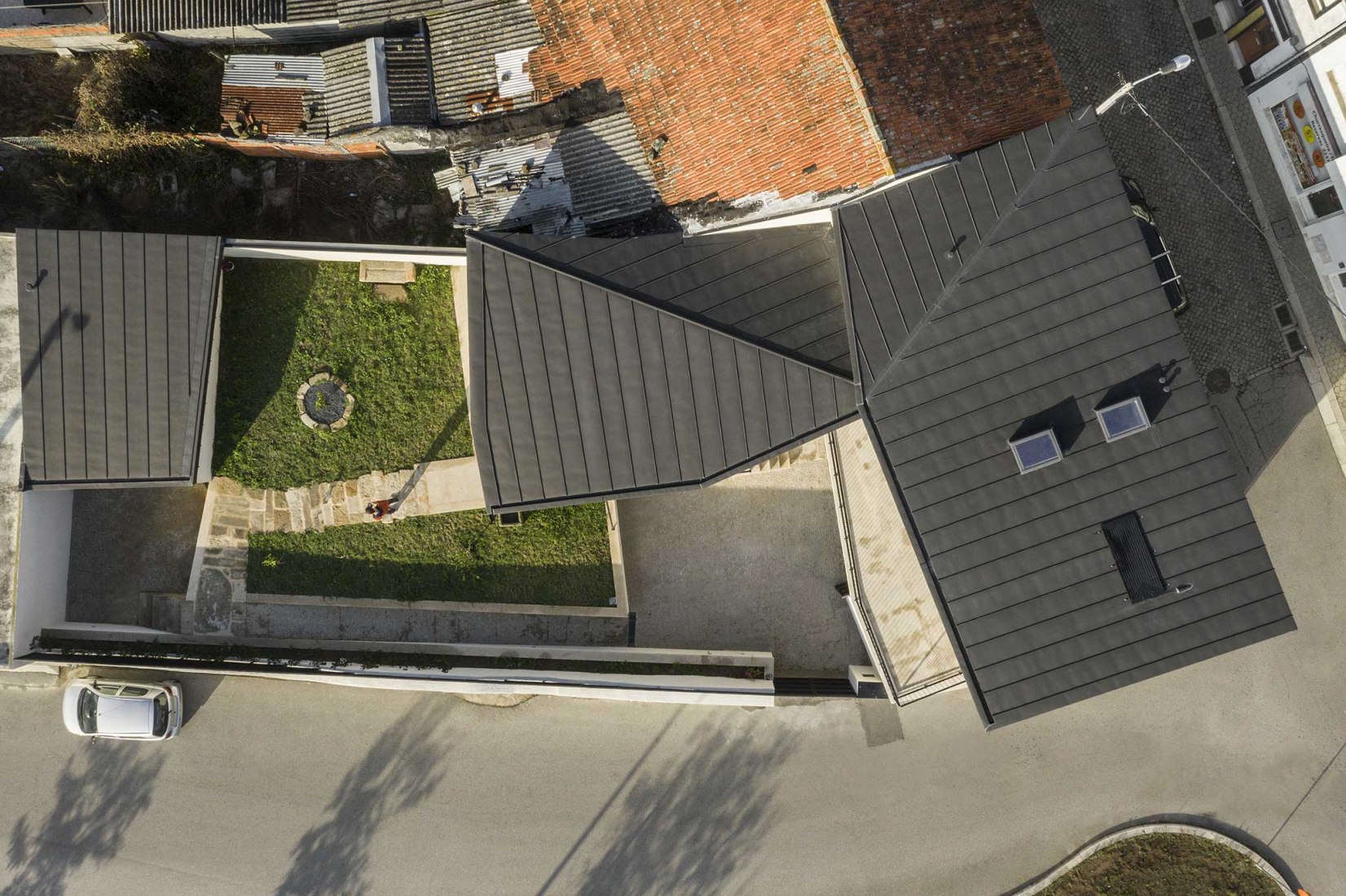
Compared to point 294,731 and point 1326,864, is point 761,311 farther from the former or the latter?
point 1326,864

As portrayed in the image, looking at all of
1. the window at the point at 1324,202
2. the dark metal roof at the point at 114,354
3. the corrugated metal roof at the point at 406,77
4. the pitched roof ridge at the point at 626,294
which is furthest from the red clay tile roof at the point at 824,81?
the dark metal roof at the point at 114,354

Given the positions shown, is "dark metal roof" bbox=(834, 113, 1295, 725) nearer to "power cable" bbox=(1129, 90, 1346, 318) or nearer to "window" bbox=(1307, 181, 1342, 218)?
"power cable" bbox=(1129, 90, 1346, 318)

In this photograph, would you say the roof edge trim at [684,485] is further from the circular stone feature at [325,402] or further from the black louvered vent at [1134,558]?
the circular stone feature at [325,402]

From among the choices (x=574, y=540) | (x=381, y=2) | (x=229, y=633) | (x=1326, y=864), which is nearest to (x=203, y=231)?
(x=381, y=2)

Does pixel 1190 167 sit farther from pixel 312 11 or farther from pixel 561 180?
pixel 312 11

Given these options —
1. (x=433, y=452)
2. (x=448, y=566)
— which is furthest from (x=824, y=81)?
(x=448, y=566)
